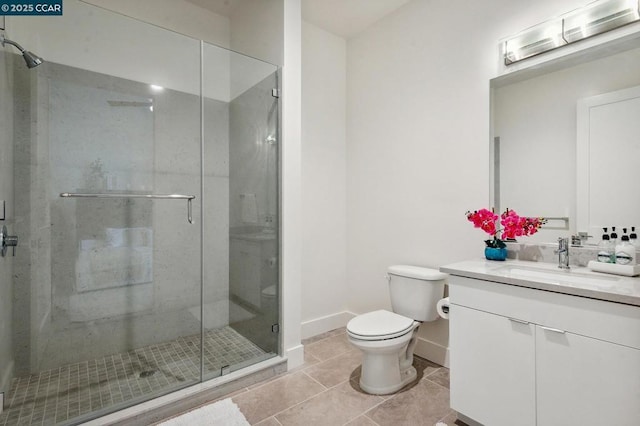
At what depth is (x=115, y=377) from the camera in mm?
1994

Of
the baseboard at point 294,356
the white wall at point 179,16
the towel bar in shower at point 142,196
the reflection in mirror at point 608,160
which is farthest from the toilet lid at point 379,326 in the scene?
the white wall at point 179,16

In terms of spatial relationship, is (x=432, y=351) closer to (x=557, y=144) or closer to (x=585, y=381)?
(x=585, y=381)

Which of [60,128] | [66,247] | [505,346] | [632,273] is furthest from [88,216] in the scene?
[632,273]

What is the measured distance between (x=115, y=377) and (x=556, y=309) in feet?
8.01

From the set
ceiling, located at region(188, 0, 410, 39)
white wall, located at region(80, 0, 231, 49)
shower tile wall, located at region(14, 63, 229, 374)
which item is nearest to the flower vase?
shower tile wall, located at region(14, 63, 229, 374)

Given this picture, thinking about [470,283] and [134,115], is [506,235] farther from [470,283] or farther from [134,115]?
[134,115]

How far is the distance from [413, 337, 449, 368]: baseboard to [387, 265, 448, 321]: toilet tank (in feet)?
0.99

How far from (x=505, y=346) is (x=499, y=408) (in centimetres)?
30

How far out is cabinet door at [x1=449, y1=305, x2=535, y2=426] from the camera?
4.72ft

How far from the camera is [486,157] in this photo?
2133 mm

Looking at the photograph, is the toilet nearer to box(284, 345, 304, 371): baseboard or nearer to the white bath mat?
box(284, 345, 304, 371): baseboard

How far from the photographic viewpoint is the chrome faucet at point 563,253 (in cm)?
174

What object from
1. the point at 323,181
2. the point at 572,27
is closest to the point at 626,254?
the point at 572,27

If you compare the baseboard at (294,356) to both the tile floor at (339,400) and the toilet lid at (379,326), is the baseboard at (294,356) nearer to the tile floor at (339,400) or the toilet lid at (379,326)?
the tile floor at (339,400)
